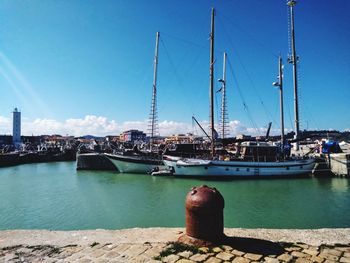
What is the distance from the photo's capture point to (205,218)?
641 cm

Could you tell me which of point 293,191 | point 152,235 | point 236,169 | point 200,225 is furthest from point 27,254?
point 236,169

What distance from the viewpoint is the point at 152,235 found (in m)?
7.29

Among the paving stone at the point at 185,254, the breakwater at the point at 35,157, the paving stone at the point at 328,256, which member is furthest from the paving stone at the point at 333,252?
the breakwater at the point at 35,157

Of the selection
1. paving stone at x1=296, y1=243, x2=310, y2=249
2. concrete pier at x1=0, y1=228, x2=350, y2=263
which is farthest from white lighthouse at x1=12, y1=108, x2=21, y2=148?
paving stone at x1=296, y1=243, x2=310, y2=249

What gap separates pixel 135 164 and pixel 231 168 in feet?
42.8

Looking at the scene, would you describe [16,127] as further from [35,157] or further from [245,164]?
[245,164]

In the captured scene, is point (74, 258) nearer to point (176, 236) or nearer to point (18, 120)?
point (176, 236)

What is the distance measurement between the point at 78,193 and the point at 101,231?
59.1 ft

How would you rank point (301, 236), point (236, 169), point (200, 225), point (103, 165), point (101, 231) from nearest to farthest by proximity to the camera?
point (200, 225) < point (301, 236) < point (101, 231) < point (236, 169) < point (103, 165)

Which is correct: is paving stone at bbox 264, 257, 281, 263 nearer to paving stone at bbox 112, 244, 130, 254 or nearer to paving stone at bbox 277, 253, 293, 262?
paving stone at bbox 277, 253, 293, 262

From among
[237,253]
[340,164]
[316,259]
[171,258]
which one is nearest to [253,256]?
[237,253]

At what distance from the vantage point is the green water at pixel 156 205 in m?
14.3

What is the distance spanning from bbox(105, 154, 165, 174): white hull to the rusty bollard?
97.5 ft

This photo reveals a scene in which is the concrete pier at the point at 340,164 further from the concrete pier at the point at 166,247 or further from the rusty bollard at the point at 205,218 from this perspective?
the rusty bollard at the point at 205,218
